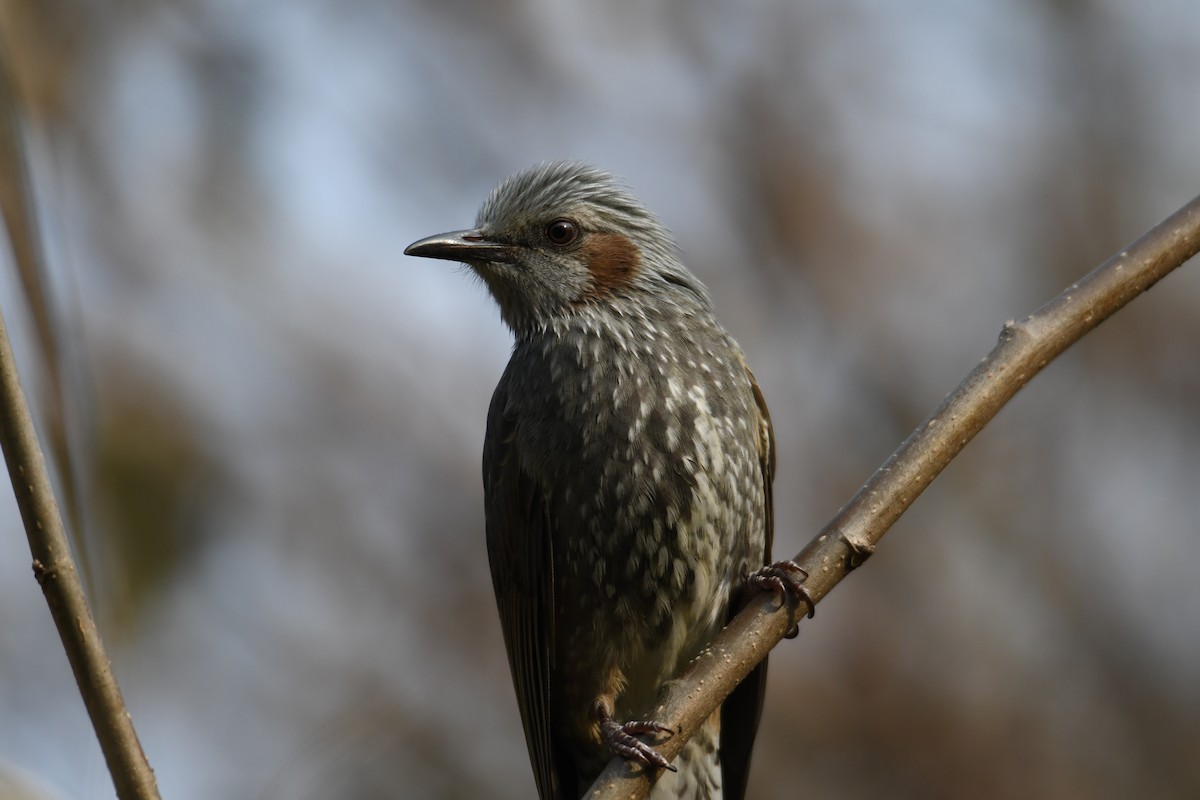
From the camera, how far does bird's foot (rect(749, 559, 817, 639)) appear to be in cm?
305

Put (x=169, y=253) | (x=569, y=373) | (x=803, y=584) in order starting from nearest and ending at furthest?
(x=803, y=584)
(x=569, y=373)
(x=169, y=253)

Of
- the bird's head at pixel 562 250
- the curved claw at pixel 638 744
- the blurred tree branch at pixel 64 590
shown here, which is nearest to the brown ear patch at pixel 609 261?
the bird's head at pixel 562 250

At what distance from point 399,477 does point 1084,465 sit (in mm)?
3900

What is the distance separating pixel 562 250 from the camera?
4254 millimetres

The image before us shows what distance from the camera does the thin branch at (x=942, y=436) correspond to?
112 inches

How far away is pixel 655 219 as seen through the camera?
4.42 metres

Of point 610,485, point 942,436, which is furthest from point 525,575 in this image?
point 942,436

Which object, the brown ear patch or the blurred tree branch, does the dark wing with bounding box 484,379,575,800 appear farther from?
the blurred tree branch

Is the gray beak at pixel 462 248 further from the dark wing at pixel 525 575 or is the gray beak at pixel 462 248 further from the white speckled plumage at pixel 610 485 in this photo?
the dark wing at pixel 525 575

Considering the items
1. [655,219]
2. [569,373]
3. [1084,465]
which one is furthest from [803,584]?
[1084,465]

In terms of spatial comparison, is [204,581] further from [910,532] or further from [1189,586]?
[1189,586]

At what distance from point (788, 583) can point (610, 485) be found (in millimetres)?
728

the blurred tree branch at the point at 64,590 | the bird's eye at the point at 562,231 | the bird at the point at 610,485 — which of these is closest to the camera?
the blurred tree branch at the point at 64,590

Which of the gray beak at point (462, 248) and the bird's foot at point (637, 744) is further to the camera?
the gray beak at point (462, 248)
